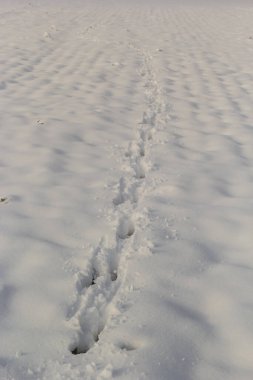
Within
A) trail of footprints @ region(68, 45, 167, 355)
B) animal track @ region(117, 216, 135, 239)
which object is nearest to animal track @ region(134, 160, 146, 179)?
trail of footprints @ region(68, 45, 167, 355)

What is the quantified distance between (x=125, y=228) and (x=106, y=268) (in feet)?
2.10

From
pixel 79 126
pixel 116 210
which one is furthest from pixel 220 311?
pixel 79 126

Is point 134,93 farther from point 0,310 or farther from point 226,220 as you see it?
point 0,310

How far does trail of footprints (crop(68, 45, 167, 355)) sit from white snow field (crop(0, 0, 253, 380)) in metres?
0.01

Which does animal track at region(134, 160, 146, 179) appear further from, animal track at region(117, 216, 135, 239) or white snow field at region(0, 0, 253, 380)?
animal track at region(117, 216, 135, 239)

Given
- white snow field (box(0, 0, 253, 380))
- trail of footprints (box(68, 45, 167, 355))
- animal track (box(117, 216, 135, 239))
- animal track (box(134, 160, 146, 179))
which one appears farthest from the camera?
animal track (box(134, 160, 146, 179))

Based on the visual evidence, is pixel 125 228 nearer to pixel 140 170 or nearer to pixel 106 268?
pixel 106 268

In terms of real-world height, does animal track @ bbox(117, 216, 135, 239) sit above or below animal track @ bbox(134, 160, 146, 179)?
below

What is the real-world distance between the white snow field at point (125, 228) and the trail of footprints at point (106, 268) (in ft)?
0.04

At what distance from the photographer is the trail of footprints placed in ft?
9.95

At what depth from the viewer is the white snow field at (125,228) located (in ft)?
9.25

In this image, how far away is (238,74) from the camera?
10062 millimetres

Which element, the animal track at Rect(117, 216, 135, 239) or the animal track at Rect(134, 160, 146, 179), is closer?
the animal track at Rect(117, 216, 135, 239)

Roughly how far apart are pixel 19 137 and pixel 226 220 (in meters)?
3.18
